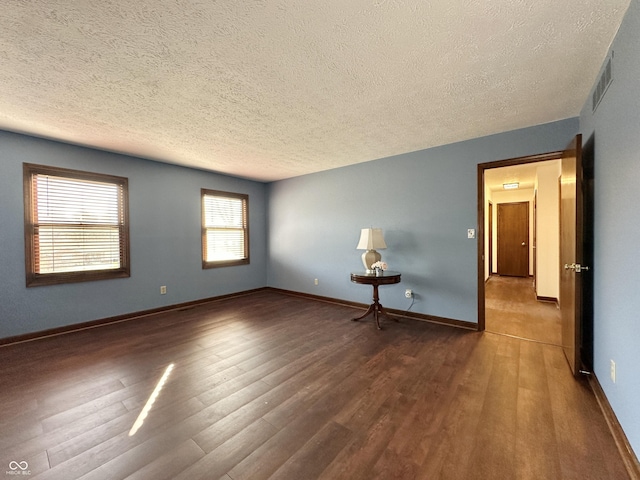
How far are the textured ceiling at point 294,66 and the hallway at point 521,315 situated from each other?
95.6 inches

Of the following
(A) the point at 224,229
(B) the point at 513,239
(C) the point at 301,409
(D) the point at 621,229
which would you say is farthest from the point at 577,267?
(B) the point at 513,239

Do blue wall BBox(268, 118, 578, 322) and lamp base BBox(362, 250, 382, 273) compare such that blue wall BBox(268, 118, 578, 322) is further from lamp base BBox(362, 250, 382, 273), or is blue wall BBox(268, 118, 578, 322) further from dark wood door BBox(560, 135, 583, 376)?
dark wood door BBox(560, 135, 583, 376)

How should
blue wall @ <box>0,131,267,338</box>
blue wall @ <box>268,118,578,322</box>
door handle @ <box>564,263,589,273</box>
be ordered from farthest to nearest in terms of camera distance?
blue wall @ <box>268,118,578,322</box> → blue wall @ <box>0,131,267,338</box> → door handle @ <box>564,263,589,273</box>

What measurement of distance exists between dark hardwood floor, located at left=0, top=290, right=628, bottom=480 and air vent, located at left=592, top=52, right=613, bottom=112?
218 cm

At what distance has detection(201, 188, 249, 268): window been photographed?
4.79 m

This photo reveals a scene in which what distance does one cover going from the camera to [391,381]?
82.8 inches

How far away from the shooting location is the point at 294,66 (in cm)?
181

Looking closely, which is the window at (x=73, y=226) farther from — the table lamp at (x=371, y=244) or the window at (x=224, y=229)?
the table lamp at (x=371, y=244)

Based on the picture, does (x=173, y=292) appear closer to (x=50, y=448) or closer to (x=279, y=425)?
(x=50, y=448)

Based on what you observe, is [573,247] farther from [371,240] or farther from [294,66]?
[294,66]

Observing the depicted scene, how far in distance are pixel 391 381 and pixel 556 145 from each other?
302cm

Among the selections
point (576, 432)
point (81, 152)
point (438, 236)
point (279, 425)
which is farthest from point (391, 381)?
point (81, 152)

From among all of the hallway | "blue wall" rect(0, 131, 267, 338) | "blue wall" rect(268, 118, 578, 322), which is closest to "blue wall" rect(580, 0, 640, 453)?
the hallway

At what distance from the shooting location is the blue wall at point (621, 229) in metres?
1.32
